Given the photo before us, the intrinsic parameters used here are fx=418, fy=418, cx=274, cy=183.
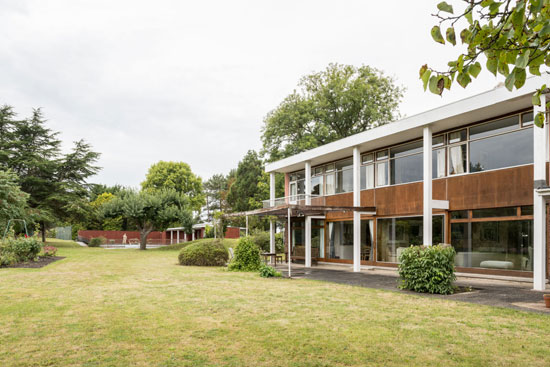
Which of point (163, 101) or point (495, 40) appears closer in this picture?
point (495, 40)

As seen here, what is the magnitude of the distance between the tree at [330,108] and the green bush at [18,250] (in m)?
19.4

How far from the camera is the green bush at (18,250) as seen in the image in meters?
17.0

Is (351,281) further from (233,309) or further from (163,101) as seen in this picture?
(163,101)

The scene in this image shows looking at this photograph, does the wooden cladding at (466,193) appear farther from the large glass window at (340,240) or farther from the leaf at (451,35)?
the leaf at (451,35)

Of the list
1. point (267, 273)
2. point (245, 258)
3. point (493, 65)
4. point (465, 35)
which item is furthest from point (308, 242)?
point (493, 65)

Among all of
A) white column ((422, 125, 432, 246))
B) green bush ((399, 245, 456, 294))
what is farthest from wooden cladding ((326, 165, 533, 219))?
green bush ((399, 245, 456, 294))

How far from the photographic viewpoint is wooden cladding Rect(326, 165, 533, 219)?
477 inches

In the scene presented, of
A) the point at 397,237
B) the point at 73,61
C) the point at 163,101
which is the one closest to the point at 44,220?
the point at 163,101

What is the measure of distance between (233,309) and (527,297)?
649 centimetres

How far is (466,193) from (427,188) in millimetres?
1261

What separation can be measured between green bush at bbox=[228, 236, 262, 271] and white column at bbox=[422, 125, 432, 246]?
651 centimetres

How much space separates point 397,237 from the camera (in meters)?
16.3

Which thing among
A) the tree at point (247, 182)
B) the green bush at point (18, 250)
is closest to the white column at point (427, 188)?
the green bush at point (18, 250)

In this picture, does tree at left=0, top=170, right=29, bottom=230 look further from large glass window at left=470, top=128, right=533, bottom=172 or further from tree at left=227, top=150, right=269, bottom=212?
tree at left=227, top=150, right=269, bottom=212
